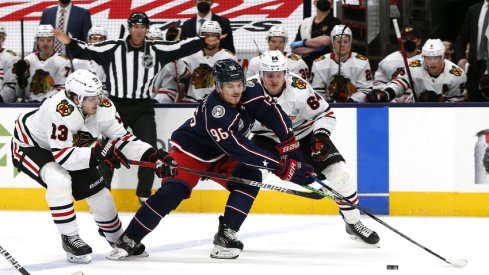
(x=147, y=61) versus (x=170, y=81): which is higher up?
(x=147, y=61)

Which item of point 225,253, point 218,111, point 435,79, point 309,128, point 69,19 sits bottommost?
point 225,253

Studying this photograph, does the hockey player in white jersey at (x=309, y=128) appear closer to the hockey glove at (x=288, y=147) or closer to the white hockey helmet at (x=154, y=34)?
the hockey glove at (x=288, y=147)

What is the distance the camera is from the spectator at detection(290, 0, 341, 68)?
862 cm

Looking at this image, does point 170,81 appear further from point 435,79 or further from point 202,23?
point 435,79

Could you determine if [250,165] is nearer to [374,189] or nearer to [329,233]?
[329,233]

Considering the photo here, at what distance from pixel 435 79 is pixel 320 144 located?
2.38 metres

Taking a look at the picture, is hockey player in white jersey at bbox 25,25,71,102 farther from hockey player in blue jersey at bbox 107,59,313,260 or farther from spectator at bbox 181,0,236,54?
hockey player in blue jersey at bbox 107,59,313,260

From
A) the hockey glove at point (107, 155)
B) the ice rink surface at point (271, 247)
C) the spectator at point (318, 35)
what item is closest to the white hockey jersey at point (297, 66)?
the spectator at point (318, 35)

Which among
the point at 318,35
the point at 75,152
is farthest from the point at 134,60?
the point at 75,152

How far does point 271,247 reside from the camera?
6.25 m

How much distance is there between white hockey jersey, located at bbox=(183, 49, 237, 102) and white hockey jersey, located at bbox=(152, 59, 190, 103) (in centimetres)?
7

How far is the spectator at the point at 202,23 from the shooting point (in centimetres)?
877

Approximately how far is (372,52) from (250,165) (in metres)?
3.58

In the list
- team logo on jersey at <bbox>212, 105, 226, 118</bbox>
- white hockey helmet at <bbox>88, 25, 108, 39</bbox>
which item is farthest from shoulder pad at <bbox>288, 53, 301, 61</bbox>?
team logo on jersey at <bbox>212, 105, 226, 118</bbox>
